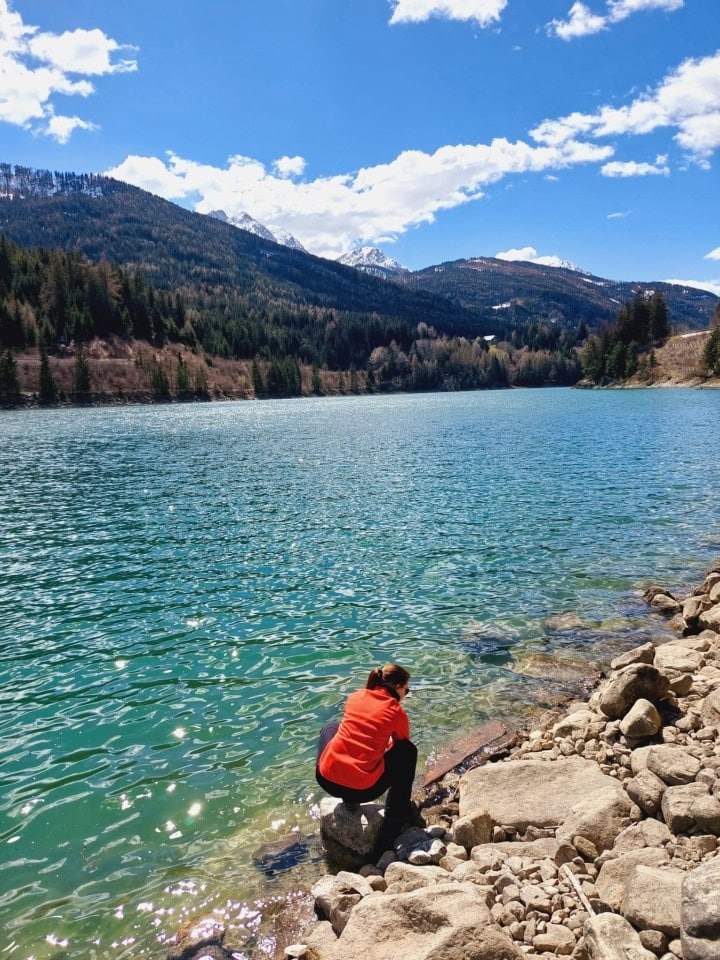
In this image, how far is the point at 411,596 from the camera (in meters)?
20.4

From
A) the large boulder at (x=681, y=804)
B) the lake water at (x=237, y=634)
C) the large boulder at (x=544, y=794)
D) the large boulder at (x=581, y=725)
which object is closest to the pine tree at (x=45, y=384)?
the lake water at (x=237, y=634)

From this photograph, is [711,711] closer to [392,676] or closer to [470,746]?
[470,746]

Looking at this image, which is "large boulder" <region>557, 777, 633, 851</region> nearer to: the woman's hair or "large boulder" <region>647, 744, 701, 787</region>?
"large boulder" <region>647, 744, 701, 787</region>

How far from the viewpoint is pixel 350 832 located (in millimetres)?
8914

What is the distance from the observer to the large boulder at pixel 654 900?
5.62 meters

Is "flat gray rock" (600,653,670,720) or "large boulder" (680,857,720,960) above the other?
"large boulder" (680,857,720,960)

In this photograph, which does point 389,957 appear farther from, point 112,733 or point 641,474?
point 641,474

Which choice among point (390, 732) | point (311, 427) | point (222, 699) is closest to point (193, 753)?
point (222, 699)

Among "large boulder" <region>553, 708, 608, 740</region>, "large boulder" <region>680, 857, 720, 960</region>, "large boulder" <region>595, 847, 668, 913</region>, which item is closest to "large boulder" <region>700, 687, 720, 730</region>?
"large boulder" <region>553, 708, 608, 740</region>

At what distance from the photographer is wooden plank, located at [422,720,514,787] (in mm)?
11195

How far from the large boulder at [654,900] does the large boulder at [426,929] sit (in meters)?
1.26

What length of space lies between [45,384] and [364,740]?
183574mm

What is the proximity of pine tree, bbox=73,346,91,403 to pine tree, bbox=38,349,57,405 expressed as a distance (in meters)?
8.64

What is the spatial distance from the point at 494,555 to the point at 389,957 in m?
19.6
